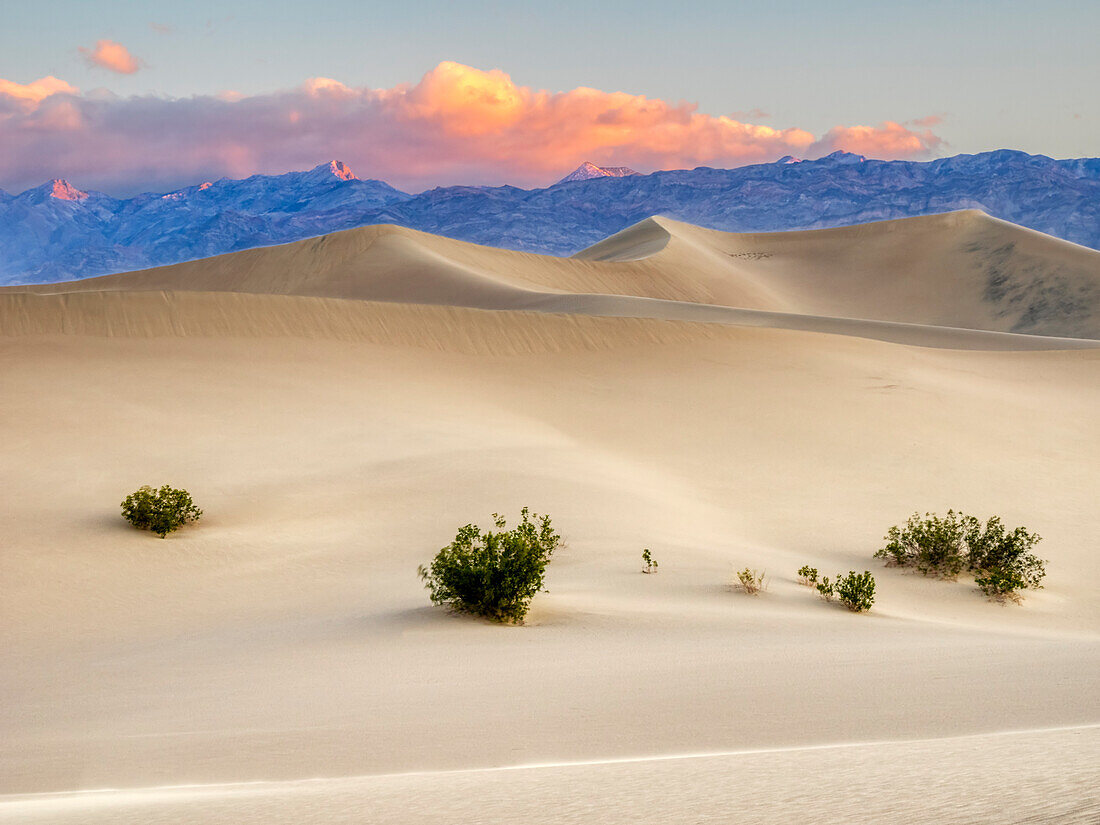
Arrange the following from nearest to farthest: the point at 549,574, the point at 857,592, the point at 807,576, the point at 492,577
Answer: the point at 492,577
the point at 857,592
the point at 549,574
the point at 807,576

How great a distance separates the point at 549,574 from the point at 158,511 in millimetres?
4507

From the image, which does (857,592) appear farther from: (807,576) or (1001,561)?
(1001,561)

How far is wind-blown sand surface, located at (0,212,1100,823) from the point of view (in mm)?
3975

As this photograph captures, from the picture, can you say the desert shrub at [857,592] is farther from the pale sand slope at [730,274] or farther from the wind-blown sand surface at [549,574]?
the pale sand slope at [730,274]

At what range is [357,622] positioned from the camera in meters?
7.86

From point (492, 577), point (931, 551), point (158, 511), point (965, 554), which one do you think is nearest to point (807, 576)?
point (931, 551)

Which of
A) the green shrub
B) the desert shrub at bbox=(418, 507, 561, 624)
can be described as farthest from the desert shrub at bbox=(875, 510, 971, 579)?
the desert shrub at bbox=(418, 507, 561, 624)

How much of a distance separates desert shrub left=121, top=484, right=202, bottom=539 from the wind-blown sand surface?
221 mm

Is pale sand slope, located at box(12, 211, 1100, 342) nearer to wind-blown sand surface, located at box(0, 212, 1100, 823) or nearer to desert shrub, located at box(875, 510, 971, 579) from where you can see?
Result: wind-blown sand surface, located at box(0, 212, 1100, 823)

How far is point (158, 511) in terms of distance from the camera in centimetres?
1065

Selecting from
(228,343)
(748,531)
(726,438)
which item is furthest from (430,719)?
(228,343)

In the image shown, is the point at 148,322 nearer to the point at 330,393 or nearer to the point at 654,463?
the point at 330,393

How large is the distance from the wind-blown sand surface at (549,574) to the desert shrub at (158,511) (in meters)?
0.22

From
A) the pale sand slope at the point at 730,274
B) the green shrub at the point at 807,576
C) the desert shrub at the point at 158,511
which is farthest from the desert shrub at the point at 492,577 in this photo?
the pale sand slope at the point at 730,274
